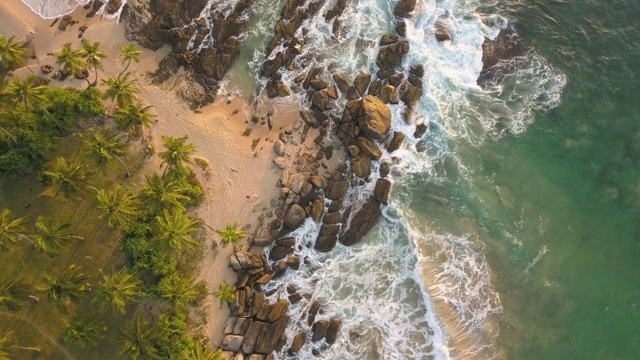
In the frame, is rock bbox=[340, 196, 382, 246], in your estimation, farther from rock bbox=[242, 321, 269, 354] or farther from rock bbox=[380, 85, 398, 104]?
rock bbox=[242, 321, 269, 354]

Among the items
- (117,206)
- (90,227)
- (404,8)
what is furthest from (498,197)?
(90,227)

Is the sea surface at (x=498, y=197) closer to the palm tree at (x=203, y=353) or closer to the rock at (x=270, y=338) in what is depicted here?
the rock at (x=270, y=338)

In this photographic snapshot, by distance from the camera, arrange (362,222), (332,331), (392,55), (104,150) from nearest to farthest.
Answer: (104,150), (332,331), (362,222), (392,55)

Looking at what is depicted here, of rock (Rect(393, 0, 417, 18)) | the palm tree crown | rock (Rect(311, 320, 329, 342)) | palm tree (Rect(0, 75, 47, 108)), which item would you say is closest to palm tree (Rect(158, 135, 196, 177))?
the palm tree crown

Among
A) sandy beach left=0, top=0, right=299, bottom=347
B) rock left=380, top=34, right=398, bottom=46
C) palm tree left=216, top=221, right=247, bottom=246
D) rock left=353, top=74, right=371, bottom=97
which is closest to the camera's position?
palm tree left=216, top=221, right=247, bottom=246

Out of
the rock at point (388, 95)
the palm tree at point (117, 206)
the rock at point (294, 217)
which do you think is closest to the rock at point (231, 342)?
the rock at point (294, 217)

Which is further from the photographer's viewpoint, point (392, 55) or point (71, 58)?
point (392, 55)

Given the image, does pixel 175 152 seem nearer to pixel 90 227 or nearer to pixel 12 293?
pixel 90 227
